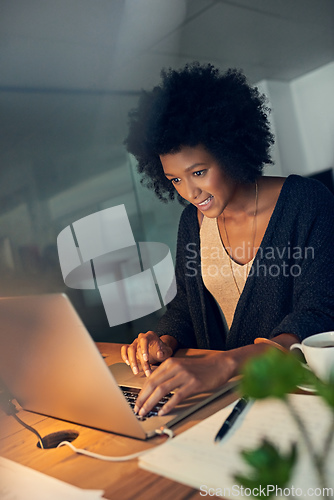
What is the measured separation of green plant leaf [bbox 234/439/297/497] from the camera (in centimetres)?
19

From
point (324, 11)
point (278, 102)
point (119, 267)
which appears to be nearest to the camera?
point (119, 267)

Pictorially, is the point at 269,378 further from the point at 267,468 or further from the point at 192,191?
the point at 192,191

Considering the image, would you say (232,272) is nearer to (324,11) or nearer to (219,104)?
(219,104)

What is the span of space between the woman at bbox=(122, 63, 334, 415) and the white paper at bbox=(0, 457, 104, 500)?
18.2 inches

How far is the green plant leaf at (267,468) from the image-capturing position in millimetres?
192

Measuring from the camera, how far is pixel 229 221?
1.60 metres

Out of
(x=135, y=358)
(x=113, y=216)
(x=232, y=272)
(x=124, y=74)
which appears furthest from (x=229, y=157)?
(x=124, y=74)

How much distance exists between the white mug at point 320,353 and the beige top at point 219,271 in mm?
724

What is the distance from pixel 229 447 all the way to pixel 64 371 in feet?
Answer: 0.88

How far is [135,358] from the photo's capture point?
3.37 feet

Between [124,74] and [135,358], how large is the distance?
7.14 feet

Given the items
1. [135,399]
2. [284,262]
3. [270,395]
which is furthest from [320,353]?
[284,262]

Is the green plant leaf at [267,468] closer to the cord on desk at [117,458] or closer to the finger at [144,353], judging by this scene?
the cord on desk at [117,458]

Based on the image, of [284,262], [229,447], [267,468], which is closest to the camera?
[267,468]
